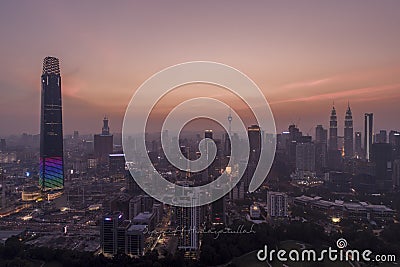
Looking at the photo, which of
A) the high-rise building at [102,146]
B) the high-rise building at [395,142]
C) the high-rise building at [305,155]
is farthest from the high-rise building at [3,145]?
the high-rise building at [395,142]

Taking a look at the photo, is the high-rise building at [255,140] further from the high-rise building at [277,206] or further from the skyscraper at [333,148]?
the skyscraper at [333,148]

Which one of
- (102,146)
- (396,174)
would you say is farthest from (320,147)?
(102,146)

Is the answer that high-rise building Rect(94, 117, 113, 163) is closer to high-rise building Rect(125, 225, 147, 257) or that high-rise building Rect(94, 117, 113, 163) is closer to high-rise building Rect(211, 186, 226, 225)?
high-rise building Rect(211, 186, 226, 225)

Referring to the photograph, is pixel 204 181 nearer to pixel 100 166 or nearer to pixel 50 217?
pixel 50 217

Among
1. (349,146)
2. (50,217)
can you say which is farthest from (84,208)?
(349,146)

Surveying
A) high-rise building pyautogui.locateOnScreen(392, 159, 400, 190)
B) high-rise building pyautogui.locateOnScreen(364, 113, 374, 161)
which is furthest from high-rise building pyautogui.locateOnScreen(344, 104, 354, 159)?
high-rise building pyautogui.locateOnScreen(392, 159, 400, 190)
